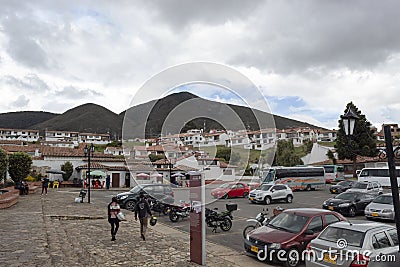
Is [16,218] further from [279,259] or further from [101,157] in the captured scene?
[101,157]

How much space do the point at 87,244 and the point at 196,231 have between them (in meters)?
3.96

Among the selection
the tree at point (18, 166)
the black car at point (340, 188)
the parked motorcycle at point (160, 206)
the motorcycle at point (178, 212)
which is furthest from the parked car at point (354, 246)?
the tree at point (18, 166)

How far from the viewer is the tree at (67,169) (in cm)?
4322

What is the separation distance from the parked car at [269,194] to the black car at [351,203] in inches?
221

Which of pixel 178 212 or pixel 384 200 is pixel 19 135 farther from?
pixel 384 200

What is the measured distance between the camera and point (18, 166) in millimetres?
30984

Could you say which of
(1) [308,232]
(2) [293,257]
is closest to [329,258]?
(2) [293,257]

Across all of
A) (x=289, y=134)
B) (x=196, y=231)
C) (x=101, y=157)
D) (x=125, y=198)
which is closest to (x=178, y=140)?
(x=196, y=231)

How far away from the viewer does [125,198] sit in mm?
21062

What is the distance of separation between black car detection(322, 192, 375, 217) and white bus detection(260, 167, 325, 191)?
52.4 feet

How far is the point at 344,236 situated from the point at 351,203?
40.0ft

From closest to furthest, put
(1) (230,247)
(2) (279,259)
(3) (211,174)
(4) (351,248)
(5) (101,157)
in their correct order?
1. (4) (351,248)
2. (2) (279,259)
3. (3) (211,174)
4. (1) (230,247)
5. (5) (101,157)

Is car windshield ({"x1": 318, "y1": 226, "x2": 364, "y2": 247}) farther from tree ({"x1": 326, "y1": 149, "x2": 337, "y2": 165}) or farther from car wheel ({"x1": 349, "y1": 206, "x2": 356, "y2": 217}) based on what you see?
tree ({"x1": 326, "y1": 149, "x2": 337, "y2": 165})

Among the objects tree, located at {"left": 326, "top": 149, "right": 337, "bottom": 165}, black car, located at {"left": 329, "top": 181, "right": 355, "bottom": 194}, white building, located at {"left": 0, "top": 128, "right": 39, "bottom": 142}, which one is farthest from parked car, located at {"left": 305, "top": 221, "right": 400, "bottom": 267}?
white building, located at {"left": 0, "top": 128, "right": 39, "bottom": 142}
